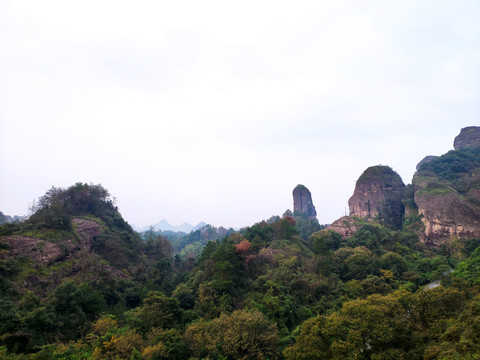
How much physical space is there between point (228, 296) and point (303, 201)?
196 feet

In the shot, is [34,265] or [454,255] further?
[454,255]

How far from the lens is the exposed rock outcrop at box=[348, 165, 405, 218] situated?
5106cm

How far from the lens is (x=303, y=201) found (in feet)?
255

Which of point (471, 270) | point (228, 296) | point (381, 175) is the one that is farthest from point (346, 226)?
point (228, 296)

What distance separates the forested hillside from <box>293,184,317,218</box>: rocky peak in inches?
1351

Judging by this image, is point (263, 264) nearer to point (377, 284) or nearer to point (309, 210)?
point (377, 284)

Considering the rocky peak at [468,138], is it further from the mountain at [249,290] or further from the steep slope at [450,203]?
the mountain at [249,290]

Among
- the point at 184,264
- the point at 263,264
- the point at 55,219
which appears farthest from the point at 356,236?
the point at 55,219

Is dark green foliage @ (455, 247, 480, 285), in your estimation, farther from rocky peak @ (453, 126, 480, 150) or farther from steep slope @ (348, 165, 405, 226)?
rocky peak @ (453, 126, 480, 150)

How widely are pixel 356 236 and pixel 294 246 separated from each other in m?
13.0

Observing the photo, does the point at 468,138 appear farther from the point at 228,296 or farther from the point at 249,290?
the point at 228,296

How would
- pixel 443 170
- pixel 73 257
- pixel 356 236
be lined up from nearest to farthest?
1. pixel 73 257
2. pixel 356 236
3. pixel 443 170

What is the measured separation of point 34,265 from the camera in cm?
2216

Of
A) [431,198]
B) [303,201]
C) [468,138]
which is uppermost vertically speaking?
[468,138]
